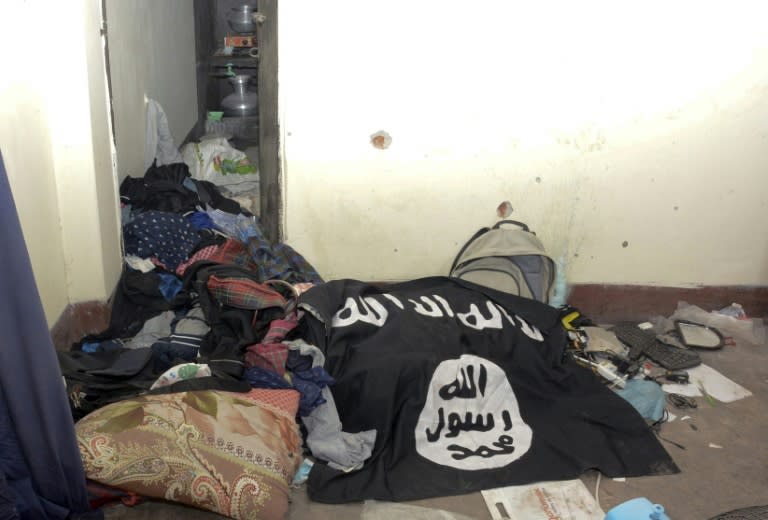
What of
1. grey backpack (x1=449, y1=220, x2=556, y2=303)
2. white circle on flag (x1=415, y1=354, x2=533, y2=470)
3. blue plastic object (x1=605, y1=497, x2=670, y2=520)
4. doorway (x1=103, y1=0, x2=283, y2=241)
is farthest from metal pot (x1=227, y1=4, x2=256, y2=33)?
blue plastic object (x1=605, y1=497, x2=670, y2=520)

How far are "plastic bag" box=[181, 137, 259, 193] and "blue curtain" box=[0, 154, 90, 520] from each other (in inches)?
91.5

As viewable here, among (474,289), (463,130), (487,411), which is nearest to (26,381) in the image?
(487,411)

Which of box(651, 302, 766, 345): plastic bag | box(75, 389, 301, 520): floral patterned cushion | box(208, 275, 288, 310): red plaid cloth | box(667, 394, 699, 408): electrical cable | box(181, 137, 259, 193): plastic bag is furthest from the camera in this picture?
box(181, 137, 259, 193): plastic bag

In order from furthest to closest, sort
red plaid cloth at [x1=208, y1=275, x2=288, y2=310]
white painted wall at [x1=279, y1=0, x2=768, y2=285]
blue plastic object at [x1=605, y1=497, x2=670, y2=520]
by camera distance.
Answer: white painted wall at [x1=279, y1=0, x2=768, y2=285], red plaid cloth at [x1=208, y1=275, x2=288, y2=310], blue plastic object at [x1=605, y1=497, x2=670, y2=520]

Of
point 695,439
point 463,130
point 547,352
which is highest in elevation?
point 463,130

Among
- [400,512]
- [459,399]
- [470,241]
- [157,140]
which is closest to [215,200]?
[157,140]

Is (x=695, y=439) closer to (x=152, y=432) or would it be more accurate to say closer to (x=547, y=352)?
(x=547, y=352)

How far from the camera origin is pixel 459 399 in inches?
79.0

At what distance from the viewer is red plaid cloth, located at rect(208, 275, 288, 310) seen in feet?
6.71

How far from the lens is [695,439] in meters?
2.04

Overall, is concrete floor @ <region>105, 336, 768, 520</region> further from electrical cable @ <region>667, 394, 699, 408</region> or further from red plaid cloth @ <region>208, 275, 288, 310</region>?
red plaid cloth @ <region>208, 275, 288, 310</region>

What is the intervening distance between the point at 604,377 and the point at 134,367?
5.47 feet

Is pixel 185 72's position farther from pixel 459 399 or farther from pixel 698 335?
pixel 698 335

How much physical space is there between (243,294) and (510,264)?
1.11m
